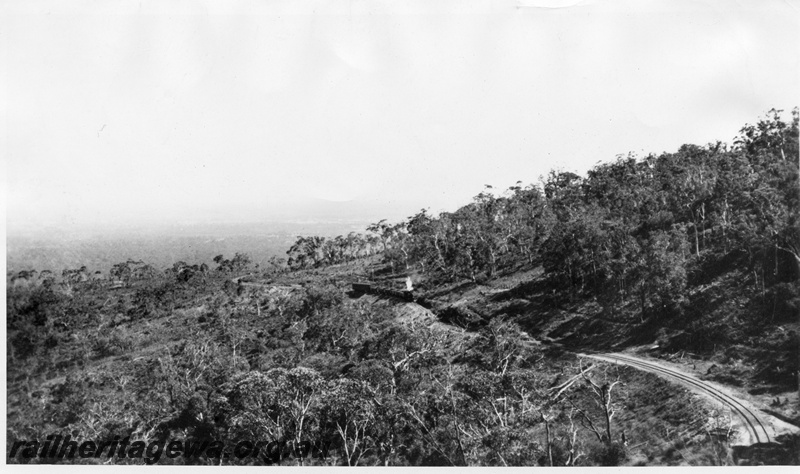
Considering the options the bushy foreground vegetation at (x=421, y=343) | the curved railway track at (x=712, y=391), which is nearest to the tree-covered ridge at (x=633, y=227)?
the bushy foreground vegetation at (x=421, y=343)

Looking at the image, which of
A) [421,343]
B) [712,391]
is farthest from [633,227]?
[421,343]

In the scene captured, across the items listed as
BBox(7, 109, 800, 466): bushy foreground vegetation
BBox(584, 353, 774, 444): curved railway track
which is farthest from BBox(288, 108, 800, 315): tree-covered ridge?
BBox(584, 353, 774, 444): curved railway track

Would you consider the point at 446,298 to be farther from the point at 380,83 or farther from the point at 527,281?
the point at 380,83

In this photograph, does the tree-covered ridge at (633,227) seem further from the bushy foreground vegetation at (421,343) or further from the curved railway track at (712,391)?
the curved railway track at (712,391)

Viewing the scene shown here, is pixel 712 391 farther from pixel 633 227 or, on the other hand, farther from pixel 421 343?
pixel 421 343

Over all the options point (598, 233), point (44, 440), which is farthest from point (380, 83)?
point (44, 440)
